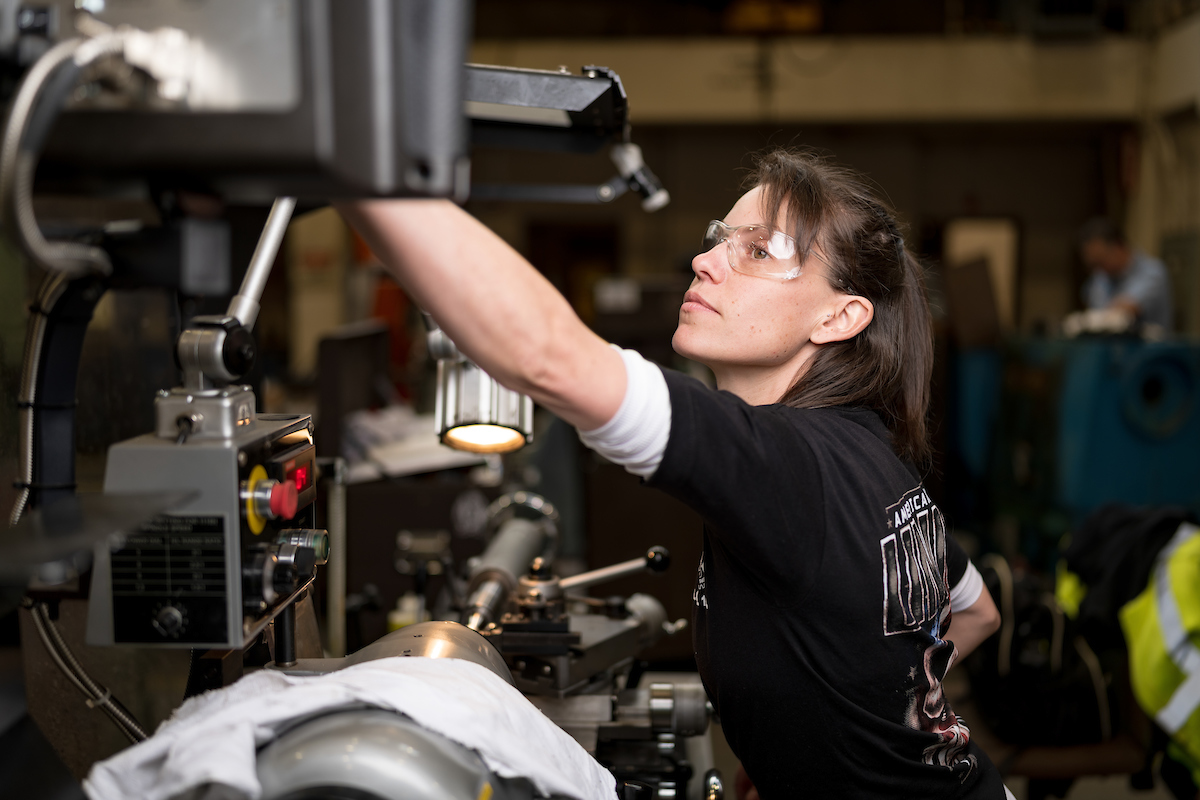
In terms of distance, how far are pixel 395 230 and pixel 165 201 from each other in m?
0.15

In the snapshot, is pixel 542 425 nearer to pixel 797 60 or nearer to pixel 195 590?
pixel 195 590

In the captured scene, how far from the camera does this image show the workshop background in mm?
3424

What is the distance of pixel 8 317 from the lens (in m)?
0.93

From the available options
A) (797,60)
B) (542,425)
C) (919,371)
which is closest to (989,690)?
(919,371)

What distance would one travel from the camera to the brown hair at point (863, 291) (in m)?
1.09

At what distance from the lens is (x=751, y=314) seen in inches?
42.4

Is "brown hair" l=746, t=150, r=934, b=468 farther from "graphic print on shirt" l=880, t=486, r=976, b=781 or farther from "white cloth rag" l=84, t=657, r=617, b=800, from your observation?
"white cloth rag" l=84, t=657, r=617, b=800

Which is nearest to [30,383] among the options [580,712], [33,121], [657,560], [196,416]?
[196,416]

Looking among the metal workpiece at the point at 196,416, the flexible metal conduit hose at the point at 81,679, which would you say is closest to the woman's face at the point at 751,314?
the metal workpiece at the point at 196,416

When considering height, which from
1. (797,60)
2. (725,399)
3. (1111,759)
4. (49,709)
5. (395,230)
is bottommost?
(1111,759)

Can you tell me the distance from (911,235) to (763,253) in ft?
12.8

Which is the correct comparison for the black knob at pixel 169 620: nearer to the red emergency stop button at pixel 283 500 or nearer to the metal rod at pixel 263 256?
the red emergency stop button at pixel 283 500

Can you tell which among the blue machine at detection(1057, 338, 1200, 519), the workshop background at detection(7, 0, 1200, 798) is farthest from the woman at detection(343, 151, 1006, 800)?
the blue machine at detection(1057, 338, 1200, 519)

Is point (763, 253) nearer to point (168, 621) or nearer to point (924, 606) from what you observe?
point (924, 606)
